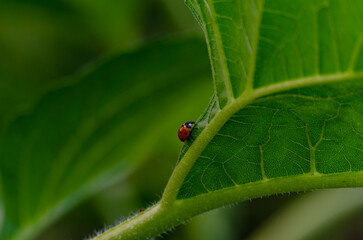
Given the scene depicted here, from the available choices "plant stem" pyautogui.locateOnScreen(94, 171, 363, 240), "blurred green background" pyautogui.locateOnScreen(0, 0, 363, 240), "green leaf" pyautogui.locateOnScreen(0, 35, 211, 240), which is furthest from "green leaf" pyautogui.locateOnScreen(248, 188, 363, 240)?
"plant stem" pyautogui.locateOnScreen(94, 171, 363, 240)

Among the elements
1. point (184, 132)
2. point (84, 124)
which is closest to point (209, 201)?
point (184, 132)

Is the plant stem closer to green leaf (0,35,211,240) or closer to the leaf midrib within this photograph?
the leaf midrib

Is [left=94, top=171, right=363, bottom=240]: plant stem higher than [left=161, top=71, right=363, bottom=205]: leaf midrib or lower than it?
lower

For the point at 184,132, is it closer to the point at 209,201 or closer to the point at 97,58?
the point at 209,201

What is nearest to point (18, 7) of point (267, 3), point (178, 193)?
point (178, 193)

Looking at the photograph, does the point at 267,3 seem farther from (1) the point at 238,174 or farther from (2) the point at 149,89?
(2) the point at 149,89
